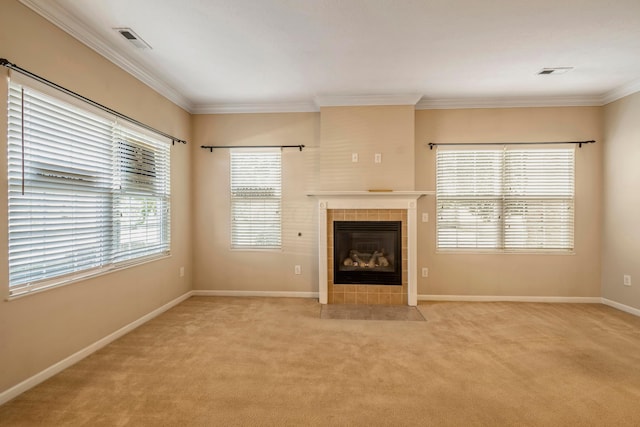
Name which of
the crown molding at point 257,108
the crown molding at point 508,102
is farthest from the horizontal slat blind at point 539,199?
the crown molding at point 257,108

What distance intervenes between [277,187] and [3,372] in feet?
10.5

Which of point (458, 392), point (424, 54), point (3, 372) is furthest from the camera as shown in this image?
point (424, 54)

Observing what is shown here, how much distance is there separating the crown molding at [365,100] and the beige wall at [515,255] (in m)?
0.35

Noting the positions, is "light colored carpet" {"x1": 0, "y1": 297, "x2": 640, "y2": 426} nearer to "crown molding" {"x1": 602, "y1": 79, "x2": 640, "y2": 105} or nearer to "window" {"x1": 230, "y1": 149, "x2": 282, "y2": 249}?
"window" {"x1": 230, "y1": 149, "x2": 282, "y2": 249}

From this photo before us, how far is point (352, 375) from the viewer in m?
2.38

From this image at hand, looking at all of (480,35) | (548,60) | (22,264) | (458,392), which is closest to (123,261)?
(22,264)

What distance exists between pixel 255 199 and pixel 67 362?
270cm

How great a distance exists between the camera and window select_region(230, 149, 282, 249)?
14.9ft

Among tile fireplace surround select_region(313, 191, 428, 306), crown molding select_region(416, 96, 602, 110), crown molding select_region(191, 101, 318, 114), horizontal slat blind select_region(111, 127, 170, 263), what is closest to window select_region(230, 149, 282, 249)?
crown molding select_region(191, 101, 318, 114)

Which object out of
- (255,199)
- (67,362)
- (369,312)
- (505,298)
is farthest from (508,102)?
(67,362)

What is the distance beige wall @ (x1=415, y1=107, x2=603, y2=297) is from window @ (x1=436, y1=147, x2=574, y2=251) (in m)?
0.13

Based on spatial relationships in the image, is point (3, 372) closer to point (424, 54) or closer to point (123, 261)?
point (123, 261)

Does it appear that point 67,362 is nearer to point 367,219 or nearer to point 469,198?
point 367,219

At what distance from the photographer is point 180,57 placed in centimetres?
312
